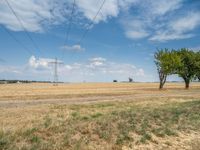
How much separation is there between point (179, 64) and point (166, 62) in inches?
162

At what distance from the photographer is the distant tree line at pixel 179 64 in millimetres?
71875

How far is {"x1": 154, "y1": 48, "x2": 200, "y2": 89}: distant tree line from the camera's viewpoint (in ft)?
236

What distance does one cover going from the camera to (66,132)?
1220 centimetres

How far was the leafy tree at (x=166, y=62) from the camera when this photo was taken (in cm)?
7144

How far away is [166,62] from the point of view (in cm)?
7138

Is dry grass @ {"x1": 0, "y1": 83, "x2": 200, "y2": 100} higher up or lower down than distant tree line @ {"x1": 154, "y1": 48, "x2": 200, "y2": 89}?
lower down

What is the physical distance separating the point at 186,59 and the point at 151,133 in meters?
69.4

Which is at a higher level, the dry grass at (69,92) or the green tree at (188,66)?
the green tree at (188,66)

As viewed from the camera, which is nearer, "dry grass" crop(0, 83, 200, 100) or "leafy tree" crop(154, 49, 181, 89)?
"dry grass" crop(0, 83, 200, 100)

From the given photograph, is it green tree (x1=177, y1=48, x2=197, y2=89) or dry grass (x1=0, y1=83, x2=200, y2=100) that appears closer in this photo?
dry grass (x1=0, y1=83, x2=200, y2=100)

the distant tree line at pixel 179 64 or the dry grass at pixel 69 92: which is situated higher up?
the distant tree line at pixel 179 64

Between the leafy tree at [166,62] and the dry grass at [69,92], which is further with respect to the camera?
the leafy tree at [166,62]

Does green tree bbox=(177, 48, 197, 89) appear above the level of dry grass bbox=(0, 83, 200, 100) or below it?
above

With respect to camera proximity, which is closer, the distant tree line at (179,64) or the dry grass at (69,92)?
the dry grass at (69,92)
